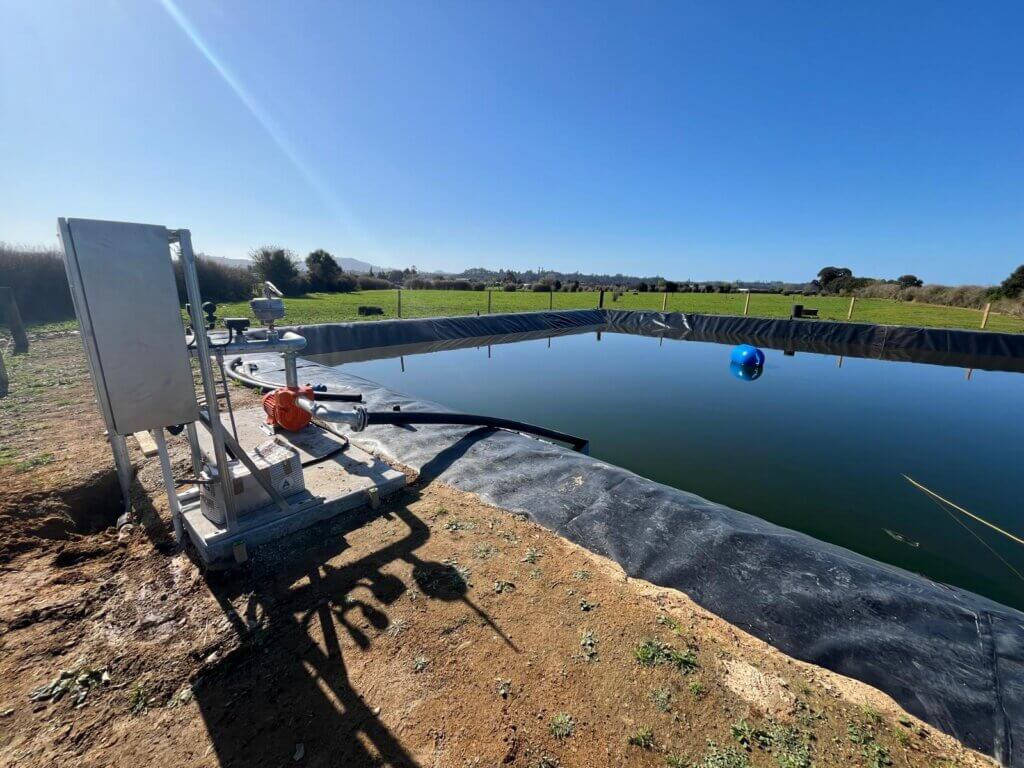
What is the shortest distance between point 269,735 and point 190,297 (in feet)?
5.85

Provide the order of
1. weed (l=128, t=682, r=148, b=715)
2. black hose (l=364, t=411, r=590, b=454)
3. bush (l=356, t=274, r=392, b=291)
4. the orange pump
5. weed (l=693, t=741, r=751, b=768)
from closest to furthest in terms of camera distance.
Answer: weed (l=693, t=741, r=751, b=768)
weed (l=128, t=682, r=148, b=715)
the orange pump
black hose (l=364, t=411, r=590, b=454)
bush (l=356, t=274, r=392, b=291)

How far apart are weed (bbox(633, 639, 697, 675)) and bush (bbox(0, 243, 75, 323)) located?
1834cm

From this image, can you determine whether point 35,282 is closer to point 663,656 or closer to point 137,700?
point 137,700

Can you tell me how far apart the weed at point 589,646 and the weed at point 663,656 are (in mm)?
163

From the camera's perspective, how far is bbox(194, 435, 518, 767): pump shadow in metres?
1.29

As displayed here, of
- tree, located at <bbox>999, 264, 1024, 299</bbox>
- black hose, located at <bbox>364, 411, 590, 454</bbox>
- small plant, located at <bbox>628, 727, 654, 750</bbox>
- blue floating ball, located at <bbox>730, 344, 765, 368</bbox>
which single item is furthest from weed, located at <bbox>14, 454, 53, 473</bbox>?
tree, located at <bbox>999, 264, 1024, 299</bbox>

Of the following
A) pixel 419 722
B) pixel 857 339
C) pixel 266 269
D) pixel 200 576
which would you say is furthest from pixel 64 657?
pixel 266 269

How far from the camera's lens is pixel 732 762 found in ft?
4.06

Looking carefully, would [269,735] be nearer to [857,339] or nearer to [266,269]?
[857,339]

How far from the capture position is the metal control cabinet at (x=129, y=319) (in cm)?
160

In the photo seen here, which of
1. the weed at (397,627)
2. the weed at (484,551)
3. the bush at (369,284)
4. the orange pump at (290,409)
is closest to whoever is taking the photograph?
the weed at (397,627)

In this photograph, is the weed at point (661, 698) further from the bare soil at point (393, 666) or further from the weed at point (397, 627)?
the weed at point (397, 627)

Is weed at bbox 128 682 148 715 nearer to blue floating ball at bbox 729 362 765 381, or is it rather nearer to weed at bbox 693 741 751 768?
weed at bbox 693 741 751 768

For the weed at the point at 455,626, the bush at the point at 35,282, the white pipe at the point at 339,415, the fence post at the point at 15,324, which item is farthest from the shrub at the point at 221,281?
the weed at the point at 455,626
